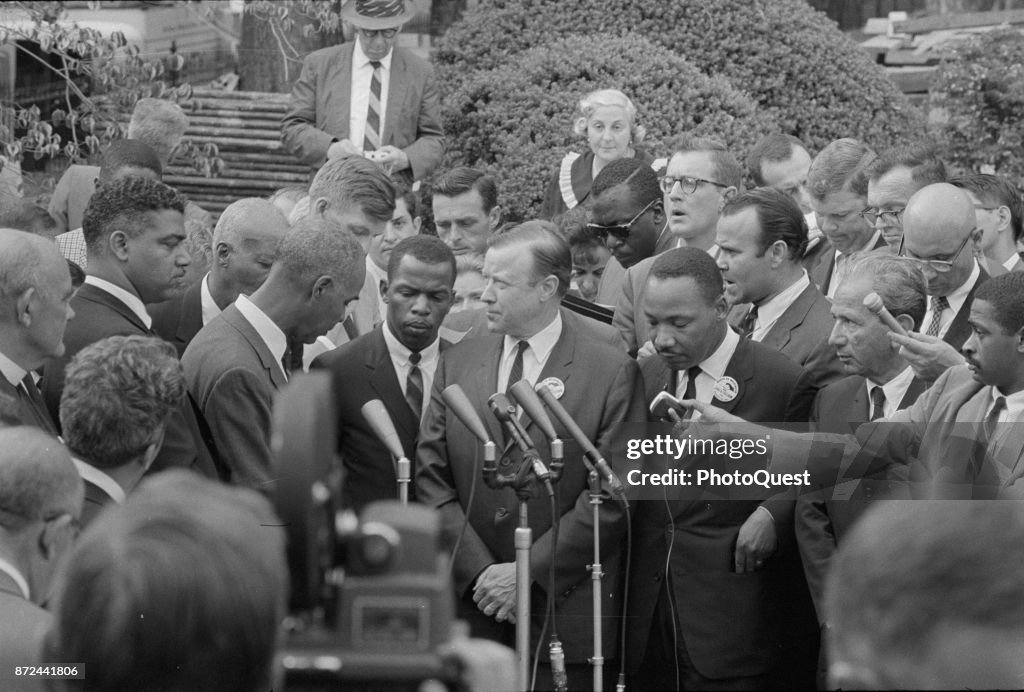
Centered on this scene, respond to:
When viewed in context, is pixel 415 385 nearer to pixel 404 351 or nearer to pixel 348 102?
pixel 404 351

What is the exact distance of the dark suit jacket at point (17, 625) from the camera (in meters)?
3.13

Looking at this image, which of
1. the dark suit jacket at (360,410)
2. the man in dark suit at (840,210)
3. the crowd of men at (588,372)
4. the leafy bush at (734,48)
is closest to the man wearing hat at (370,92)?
the crowd of men at (588,372)

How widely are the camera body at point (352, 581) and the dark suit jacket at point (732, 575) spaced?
11.6ft

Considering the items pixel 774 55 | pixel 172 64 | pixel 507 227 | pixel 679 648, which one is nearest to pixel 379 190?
pixel 507 227

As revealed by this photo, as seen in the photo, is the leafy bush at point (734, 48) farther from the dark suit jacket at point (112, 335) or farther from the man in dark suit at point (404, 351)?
the dark suit jacket at point (112, 335)

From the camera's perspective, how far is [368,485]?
5.27 metres

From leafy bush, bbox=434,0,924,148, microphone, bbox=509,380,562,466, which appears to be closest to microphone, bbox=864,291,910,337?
microphone, bbox=509,380,562,466

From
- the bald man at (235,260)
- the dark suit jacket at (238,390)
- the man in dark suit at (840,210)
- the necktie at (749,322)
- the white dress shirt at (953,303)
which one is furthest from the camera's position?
the man in dark suit at (840,210)

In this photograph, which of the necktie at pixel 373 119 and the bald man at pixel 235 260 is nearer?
the bald man at pixel 235 260

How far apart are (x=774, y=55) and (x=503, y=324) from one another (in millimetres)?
6636

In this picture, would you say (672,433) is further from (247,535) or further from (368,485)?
(247,535)

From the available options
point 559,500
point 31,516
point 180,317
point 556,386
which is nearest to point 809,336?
point 556,386

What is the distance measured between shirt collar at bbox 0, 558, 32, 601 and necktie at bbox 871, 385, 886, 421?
2.93m

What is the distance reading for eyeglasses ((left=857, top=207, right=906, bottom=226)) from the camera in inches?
251
